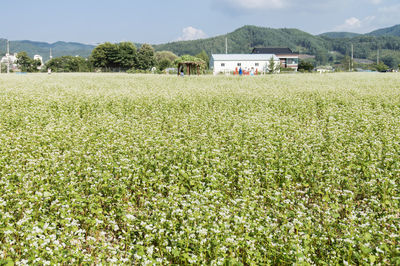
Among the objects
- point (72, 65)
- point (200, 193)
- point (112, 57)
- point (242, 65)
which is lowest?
point (200, 193)

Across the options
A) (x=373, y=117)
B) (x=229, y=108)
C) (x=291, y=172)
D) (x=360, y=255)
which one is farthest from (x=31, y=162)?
(x=373, y=117)

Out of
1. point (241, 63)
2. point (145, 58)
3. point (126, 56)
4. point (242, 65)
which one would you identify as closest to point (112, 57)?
point (126, 56)

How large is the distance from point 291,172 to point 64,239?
5.25 meters

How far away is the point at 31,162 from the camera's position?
25.7 feet

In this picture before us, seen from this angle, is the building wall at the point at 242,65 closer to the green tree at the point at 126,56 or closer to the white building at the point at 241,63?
the white building at the point at 241,63

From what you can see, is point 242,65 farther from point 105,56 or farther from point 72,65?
point 72,65

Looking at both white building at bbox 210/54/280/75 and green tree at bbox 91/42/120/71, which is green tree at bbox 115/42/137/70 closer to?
green tree at bbox 91/42/120/71

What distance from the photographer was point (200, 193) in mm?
6859

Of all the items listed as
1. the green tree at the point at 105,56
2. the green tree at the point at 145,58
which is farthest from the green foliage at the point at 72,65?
the green tree at the point at 145,58

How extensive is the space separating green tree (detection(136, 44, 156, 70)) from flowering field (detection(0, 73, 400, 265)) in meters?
123

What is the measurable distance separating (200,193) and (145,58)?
135423mm

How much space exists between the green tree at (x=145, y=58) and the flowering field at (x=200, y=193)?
404 ft

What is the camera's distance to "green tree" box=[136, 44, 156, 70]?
Result: 133 meters

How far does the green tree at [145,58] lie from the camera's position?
13302 centimetres
